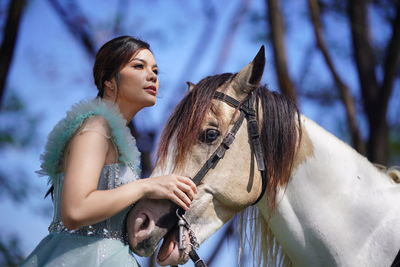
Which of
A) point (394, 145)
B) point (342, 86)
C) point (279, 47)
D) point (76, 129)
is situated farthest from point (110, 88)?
point (394, 145)

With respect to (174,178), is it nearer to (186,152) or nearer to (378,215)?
(186,152)

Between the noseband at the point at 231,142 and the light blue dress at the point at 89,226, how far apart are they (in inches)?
13.5

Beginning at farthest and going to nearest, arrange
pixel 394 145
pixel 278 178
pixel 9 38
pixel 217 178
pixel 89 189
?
pixel 394 145
pixel 9 38
pixel 278 178
pixel 217 178
pixel 89 189

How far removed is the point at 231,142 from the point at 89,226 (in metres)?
0.82

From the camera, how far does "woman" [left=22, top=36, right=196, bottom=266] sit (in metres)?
2.09

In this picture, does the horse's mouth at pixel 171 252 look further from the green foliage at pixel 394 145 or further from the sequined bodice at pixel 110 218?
the green foliage at pixel 394 145

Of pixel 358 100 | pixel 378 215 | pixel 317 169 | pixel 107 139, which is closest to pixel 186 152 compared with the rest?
pixel 107 139

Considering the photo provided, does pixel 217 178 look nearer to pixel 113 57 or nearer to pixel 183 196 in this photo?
pixel 183 196

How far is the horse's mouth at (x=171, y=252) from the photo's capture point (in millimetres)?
2543

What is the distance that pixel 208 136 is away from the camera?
107 inches

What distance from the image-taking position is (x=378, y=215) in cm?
279

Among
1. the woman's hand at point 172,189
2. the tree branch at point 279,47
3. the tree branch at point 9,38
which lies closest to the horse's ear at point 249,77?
the woman's hand at point 172,189

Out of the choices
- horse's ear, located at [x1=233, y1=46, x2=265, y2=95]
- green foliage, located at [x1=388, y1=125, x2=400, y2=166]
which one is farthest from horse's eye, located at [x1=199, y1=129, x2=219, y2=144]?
green foliage, located at [x1=388, y1=125, x2=400, y2=166]

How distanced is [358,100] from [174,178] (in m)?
9.38
